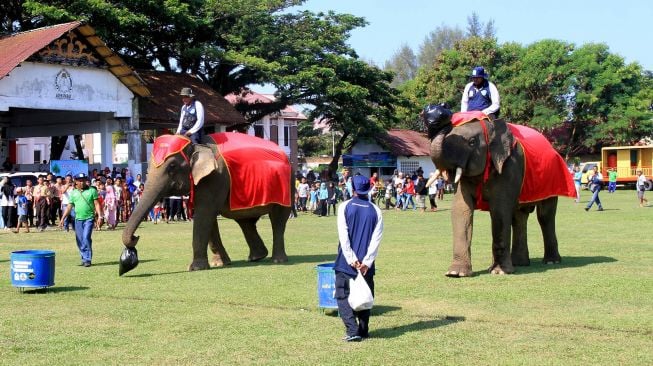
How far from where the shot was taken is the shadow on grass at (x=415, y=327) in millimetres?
9341

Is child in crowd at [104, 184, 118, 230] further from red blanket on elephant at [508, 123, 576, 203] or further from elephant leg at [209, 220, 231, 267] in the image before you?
red blanket on elephant at [508, 123, 576, 203]

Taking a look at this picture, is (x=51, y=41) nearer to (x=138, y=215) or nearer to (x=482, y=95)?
(x=138, y=215)

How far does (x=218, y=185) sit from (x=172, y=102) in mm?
27537

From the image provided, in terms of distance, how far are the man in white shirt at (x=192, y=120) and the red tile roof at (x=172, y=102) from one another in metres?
23.9

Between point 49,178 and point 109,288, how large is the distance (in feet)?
57.1

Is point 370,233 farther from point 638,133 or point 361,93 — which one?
point 638,133

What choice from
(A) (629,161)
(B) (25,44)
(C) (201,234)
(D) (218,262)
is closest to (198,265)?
(C) (201,234)

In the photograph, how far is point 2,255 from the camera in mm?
19516

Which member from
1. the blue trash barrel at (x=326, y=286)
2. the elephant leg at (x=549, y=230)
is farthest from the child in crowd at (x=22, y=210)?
the blue trash barrel at (x=326, y=286)

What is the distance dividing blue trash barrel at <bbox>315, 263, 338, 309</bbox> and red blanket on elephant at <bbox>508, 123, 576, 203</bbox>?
5.49 metres

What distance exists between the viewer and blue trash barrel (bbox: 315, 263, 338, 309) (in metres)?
10.1

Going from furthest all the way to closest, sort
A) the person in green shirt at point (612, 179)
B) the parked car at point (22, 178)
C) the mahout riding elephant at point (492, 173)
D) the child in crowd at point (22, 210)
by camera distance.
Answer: the person in green shirt at point (612, 179)
the parked car at point (22, 178)
the child in crowd at point (22, 210)
the mahout riding elephant at point (492, 173)

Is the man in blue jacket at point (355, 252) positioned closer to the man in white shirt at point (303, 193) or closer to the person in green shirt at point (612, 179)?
the man in white shirt at point (303, 193)

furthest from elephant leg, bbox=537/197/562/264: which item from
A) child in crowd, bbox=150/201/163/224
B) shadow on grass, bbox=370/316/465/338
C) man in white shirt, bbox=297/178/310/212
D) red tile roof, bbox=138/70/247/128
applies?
red tile roof, bbox=138/70/247/128
